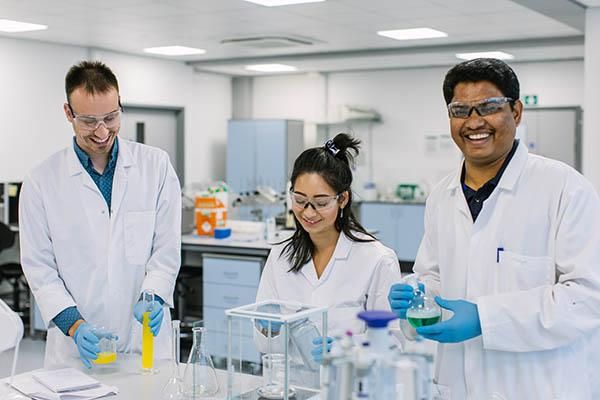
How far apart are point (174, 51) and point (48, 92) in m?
1.37

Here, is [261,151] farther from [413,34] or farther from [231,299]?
[231,299]

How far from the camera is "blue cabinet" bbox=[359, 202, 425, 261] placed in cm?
860

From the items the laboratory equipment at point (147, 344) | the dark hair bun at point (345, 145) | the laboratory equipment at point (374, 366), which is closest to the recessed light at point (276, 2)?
the dark hair bun at point (345, 145)

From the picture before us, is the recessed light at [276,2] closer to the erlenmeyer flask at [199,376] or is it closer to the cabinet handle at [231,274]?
the cabinet handle at [231,274]

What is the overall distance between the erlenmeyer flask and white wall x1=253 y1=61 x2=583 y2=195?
711cm

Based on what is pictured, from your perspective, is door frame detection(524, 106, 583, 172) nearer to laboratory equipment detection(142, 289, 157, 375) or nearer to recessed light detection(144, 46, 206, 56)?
recessed light detection(144, 46, 206, 56)

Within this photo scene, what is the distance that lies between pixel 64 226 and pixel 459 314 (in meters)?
1.42

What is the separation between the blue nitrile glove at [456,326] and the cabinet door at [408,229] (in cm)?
663

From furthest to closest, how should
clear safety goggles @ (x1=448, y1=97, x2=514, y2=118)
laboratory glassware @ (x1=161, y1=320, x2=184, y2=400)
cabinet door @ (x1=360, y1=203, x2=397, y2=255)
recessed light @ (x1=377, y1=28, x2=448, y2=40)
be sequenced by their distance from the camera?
1. cabinet door @ (x1=360, y1=203, x2=397, y2=255)
2. recessed light @ (x1=377, y1=28, x2=448, y2=40)
3. laboratory glassware @ (x1=161, y1=320, x2=184, y2=400)
4. clear safety goggles @ (x1=448, y1=97, x2=514, y2=118)

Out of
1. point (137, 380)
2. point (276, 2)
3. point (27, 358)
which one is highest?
point (276, 2)

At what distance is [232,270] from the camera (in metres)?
5.22

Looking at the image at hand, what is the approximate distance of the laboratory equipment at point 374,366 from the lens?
137 cm

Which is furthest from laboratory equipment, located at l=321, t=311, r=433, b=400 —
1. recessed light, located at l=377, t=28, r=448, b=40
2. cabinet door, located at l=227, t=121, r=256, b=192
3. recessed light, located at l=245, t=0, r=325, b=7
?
cabinet door, located at l=227, t=121, r=256, b=192

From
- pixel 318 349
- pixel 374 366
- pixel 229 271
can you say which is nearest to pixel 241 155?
pixel 229 271
